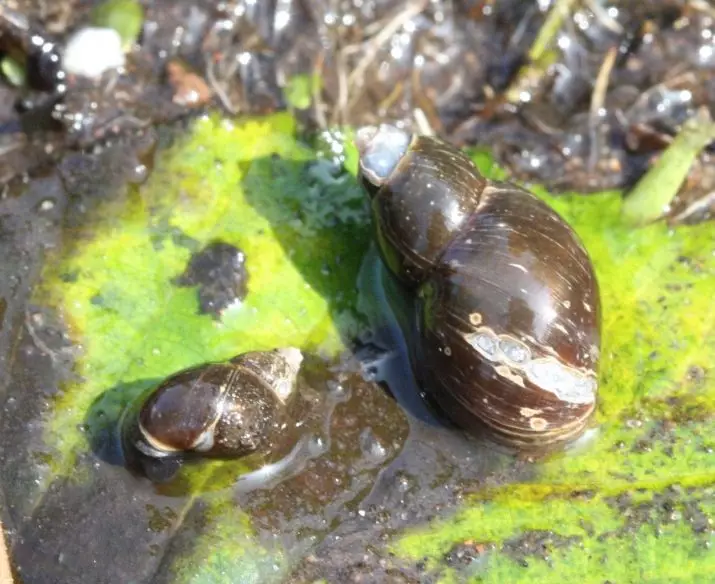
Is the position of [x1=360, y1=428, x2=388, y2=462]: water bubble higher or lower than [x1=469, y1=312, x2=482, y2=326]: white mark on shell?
lower

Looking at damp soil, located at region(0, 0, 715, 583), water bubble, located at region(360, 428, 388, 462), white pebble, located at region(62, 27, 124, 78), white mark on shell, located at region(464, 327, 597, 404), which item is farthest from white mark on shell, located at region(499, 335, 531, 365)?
white pebble, located at region(62, 27, 124, 78)

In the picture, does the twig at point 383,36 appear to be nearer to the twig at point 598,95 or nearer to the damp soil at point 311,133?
the damp soil at point 311,133

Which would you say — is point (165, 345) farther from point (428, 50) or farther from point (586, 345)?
point (428, 50)

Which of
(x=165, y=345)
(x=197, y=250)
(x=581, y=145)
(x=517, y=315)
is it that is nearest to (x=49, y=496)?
(x=165, y=345)

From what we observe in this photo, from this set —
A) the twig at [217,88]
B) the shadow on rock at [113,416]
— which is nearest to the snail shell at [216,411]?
the shadow on rock at [113,416]

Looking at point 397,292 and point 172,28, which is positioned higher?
point 172,28

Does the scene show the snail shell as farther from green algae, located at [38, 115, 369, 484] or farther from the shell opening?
the shell opening
